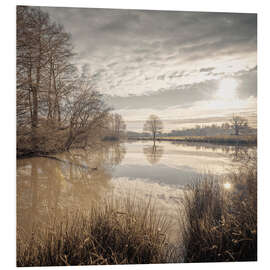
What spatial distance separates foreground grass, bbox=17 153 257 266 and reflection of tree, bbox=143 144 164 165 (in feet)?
3.01

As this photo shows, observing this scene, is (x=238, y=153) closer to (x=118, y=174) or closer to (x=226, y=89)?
(x=226, y=89)

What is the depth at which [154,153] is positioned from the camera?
3.18 meters

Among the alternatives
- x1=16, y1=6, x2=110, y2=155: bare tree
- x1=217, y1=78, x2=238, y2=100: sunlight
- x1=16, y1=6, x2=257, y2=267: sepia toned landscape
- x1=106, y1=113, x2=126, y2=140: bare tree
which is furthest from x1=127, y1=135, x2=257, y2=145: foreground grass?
x1=16, y1=6, x2=110, y2=155: bare tree

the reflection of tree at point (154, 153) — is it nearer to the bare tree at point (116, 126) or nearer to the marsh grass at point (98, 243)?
the bare tree at point (116, 126)

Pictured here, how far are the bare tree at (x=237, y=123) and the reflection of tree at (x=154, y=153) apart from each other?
1.03m

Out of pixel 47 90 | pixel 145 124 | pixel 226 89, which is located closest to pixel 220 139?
pixel 226 89

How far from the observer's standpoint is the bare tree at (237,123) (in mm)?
2607

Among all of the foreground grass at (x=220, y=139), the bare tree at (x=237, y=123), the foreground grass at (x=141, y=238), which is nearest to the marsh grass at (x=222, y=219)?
the foreground grass at (x=141, y=238)

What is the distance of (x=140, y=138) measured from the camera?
2.90m

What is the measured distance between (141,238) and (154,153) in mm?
1453
